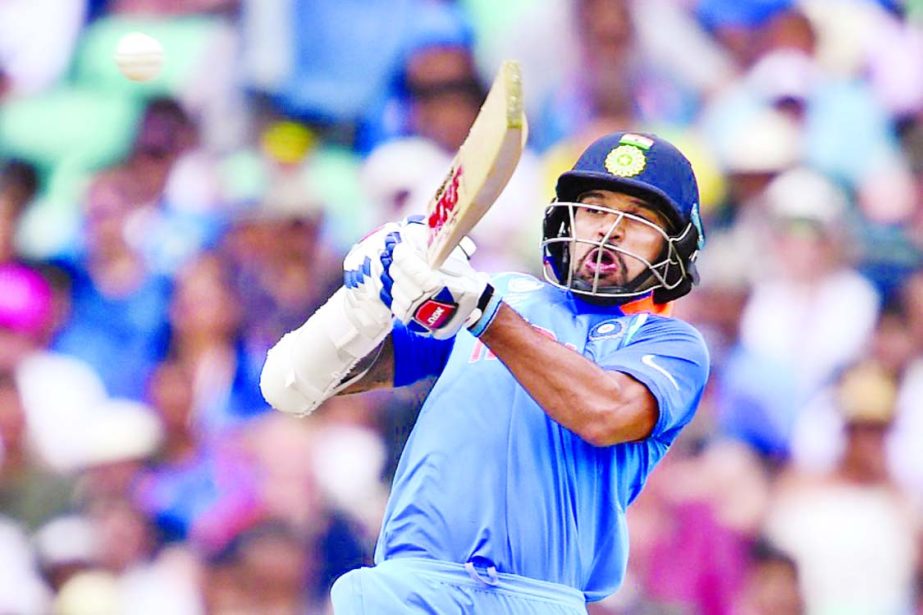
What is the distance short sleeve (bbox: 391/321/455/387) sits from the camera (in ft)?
12.9

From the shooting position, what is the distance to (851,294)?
25.4 feet

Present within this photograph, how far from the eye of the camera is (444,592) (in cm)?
351

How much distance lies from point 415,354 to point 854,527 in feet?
13.1

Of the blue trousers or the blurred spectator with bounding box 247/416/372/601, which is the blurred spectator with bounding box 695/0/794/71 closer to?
the blurred spectator with bounding box 247/416/372/601

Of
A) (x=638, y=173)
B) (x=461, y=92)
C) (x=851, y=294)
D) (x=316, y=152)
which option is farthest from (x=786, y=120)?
(x=638, y=173)

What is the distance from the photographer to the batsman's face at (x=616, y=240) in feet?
12.6

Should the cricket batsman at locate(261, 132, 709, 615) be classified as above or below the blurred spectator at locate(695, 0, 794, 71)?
above

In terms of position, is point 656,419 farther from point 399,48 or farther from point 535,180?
point 399,48

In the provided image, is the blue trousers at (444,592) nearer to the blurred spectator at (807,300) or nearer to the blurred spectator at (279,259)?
the blurred spectator at (279,259)

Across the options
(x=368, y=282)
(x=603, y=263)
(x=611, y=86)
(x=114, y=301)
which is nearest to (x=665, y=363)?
(x=603, y=263)

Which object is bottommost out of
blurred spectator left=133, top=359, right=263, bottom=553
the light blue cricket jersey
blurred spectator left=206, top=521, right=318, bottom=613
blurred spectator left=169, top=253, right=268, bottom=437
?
blurred spectator left=206, top=521, right=318, bottom=613

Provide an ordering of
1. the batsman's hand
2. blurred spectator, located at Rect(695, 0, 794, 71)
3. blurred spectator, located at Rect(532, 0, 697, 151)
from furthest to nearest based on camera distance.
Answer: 1. blurred spectator, located at Rect(695, 0, 794, 71)
2. blurred spectator, located at Rect(532, 0, 697, 151)
3. the batsman's hand

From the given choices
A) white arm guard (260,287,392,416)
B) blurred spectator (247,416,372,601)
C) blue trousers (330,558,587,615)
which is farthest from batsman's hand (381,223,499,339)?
blurred spectator (247,416,372,601)

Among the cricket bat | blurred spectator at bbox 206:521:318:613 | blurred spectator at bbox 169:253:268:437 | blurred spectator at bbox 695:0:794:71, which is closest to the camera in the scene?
the cricket bat
